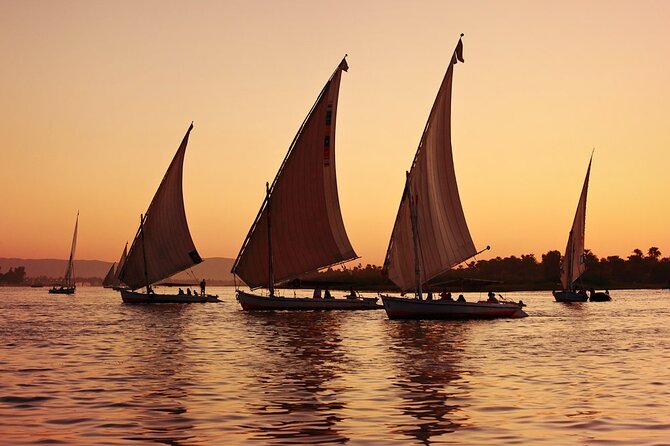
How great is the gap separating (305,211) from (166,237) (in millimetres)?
25173

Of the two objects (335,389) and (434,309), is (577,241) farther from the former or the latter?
(335,389)

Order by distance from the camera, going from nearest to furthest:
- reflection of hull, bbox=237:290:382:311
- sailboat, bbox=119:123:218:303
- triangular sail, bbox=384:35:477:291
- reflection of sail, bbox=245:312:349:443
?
1. reflection of sail, bbox=245:312:349:443
2. triangular sail, bbox=384:35:477:291
3. reflection of hull, bbox=237:290:382:311
4. sailboat, bbox=119:123:218:303

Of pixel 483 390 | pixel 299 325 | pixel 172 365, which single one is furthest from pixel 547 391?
pixel 299 325

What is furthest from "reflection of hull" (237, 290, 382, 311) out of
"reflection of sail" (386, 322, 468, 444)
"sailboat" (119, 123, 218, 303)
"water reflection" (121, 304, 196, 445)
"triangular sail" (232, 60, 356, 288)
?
"water reflection" (121, 304, 196, 445)

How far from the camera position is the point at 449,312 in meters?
67.3

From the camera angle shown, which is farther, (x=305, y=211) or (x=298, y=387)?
(x=305, y=211)

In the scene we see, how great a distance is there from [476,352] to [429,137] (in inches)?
1098

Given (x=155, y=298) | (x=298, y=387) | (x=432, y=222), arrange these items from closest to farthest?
1. (x=298, y=387)
2. (x=432, y=222)
3. (x=155, y=298)

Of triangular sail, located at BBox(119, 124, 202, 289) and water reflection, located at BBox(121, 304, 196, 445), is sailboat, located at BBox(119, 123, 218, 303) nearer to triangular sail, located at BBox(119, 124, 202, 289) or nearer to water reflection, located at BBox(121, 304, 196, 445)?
→ triangular sail, located at BBox(119, 124, 202, 289)

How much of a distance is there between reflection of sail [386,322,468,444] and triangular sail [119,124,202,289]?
48.0m

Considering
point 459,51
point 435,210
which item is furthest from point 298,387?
point 459,51

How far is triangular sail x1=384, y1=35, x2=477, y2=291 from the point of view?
6631cm

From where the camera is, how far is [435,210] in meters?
66.9

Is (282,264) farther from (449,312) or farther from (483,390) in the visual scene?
(483,390)
